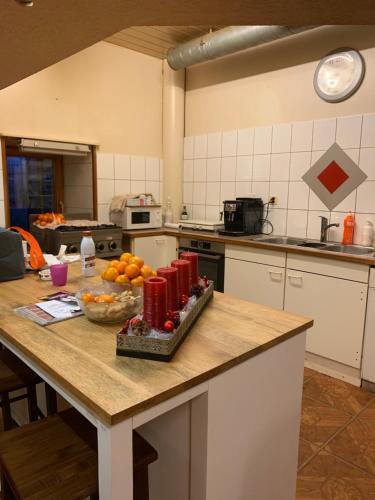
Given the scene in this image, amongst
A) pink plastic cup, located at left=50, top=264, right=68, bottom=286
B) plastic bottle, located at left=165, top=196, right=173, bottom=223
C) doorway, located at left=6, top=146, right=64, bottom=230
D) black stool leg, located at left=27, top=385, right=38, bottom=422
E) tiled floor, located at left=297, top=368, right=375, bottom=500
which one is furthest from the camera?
plastic bottle, located at left=165, top=196, right=173, bottom=223

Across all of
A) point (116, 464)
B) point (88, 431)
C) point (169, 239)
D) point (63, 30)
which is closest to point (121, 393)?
point (116, 464)

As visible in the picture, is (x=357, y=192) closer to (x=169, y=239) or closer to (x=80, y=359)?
(x=169, y=239)

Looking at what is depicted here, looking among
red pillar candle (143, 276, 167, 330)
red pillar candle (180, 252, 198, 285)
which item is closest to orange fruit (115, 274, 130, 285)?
red pillar candle (180, 252, 198, 285)

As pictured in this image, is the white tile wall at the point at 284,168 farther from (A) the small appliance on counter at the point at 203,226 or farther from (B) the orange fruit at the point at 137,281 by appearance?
(B) the orange fruit at the point at 137,281

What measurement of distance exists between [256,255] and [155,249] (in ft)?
3.91

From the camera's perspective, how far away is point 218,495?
3.64 feet

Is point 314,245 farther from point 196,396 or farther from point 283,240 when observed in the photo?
point 196,396

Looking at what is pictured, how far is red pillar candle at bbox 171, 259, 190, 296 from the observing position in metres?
1.38

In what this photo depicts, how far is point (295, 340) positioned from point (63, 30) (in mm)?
1577

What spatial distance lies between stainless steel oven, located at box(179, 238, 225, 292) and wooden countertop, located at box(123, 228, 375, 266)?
6 centimetres

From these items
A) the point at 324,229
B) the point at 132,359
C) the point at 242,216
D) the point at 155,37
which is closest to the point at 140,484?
the point at 132,359

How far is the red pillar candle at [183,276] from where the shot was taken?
1383 millimetres

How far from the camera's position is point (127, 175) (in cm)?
418

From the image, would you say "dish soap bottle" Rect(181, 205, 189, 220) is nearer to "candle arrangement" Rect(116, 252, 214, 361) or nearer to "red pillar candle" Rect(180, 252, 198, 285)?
"red pillar candle" Rect(180, 252, 198, 285)
